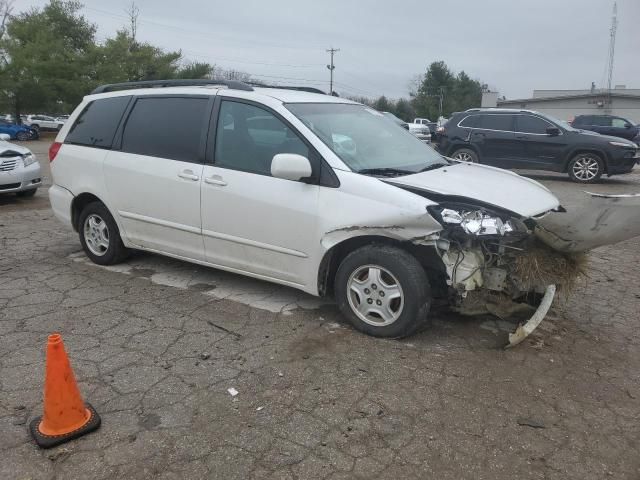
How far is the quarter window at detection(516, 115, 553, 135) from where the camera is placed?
12.9 m

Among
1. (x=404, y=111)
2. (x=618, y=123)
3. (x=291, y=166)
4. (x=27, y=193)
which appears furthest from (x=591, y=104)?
(x=291, y=166)

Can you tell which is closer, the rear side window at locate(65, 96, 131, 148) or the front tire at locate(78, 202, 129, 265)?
the rear side window at locate(65, 96, 131, 148)

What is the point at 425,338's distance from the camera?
3.93m

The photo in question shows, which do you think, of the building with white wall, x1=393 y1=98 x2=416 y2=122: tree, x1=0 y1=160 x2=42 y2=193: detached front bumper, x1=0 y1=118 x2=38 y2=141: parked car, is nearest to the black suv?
x1=0 y1=160 x2=42 y2=193: detached front bumper

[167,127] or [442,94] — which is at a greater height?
[442,94]

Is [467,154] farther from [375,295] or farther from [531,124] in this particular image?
[375,295]

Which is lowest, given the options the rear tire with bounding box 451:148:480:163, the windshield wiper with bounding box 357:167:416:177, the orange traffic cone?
the orange traffic cone

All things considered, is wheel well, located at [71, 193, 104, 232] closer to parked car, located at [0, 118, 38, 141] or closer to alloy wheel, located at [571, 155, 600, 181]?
alloy wheel, located at [571, 155, 600, 181]

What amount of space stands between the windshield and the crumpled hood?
0.21 m

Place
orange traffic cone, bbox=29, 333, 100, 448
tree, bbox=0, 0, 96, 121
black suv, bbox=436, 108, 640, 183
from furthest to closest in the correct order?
tree, bbox=0, 0, 96, 121 → black suv, bbox=436, 108, 640, 183 → orange traffic cone, bbox=29, 333, 100, 448

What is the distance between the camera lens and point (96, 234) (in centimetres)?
545

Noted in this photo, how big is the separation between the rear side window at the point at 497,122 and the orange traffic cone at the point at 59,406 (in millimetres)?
12458

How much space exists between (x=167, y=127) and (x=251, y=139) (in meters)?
0.95

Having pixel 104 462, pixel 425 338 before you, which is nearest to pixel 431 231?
pixel 425 338
